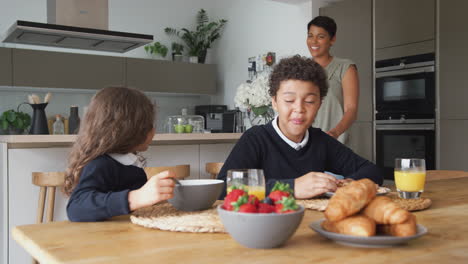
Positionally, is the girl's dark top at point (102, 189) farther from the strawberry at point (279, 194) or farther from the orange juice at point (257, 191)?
the strawberry at point (279, 194)

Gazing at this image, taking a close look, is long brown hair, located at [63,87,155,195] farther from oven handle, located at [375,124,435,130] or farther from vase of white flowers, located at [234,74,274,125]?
oven handle, located at [375,124,435,130]

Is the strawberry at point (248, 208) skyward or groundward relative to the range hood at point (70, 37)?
groundward

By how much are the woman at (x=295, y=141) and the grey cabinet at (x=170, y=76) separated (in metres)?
3.97

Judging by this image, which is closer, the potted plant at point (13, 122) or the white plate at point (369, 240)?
the white plate at point (369, 240)

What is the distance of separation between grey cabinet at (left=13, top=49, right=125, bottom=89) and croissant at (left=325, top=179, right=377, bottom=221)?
4611mm

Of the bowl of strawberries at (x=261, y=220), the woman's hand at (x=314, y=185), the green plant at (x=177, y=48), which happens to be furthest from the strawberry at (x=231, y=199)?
the green plant at (x=177, y=48)

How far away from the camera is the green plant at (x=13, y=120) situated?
462 cm

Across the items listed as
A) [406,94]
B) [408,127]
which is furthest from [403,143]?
[406,94]

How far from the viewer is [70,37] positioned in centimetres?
372

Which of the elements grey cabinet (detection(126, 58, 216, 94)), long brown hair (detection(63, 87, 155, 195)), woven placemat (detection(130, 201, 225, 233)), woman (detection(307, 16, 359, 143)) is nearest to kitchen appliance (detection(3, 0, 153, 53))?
grey cabinet (detection(126, 58, 216, 94))

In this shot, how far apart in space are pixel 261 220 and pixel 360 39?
144 inches

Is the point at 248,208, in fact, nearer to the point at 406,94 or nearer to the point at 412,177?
the point at 412,177

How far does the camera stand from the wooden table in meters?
0.71

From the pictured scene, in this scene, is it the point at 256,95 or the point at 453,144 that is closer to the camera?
the point at 256,95
